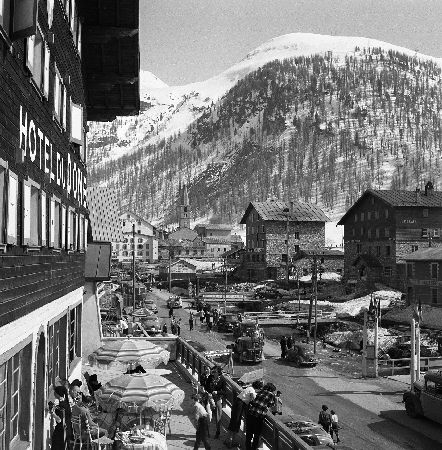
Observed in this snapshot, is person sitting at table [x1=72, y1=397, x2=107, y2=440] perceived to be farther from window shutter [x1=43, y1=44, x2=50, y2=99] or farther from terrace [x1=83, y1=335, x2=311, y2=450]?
→ window shutter [x1=43, y1=44, x2=50, y2=99]

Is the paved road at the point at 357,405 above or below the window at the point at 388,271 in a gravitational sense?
below

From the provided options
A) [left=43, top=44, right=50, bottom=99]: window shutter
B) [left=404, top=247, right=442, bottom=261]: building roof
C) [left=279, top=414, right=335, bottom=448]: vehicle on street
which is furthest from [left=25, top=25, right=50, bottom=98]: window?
[left=404, top=247, right=442, bottom=261]: building roof

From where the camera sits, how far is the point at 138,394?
510 inches

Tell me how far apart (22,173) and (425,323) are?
33.4 metres

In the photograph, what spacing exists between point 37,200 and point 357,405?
62.0ft

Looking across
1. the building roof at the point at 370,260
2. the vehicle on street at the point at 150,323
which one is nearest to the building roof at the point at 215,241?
the building roof at the point at 370,260

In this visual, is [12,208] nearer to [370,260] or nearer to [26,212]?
[26,212]

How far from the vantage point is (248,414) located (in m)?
12.7

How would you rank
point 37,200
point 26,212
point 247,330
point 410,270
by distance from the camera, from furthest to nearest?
point 410,270, point 247,330, point 37,200, point 26,212

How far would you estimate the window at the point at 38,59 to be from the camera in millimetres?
8641

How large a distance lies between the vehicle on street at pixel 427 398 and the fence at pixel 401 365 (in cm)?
901

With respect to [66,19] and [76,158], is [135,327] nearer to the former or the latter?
[76,158]

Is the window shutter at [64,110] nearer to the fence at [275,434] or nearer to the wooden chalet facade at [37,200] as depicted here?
the wooden chalet facade at [37,200]

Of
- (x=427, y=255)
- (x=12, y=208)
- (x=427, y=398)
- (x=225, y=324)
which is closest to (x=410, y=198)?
(x=427, y=255)
